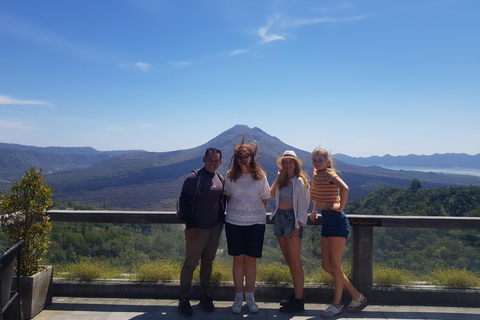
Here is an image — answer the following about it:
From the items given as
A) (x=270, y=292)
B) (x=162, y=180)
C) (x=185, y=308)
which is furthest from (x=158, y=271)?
(x=162, y=180)

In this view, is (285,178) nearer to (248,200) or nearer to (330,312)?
(248,200)

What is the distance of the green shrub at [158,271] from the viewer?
4082 millimetres

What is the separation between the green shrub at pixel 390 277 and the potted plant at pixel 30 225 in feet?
11.7

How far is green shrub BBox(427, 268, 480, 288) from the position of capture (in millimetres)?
3930

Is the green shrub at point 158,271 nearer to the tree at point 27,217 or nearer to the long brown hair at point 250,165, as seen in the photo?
the tree at point 27,217

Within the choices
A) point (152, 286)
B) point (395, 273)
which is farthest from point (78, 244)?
point (395, 273)

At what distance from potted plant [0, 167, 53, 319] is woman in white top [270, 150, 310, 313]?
2382 mm

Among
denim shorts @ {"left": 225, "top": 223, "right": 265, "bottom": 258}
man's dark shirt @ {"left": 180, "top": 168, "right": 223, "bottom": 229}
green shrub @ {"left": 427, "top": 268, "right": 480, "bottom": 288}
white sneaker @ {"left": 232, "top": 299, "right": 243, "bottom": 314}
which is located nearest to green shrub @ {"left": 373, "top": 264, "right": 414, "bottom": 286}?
green shrub @ {"left": 427, "top": 268, "right": 480, "bottom": 288}

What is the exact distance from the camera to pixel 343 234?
11.7 ft

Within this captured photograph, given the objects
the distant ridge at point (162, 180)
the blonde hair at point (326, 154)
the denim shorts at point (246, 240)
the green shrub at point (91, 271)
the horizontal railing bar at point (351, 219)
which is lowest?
the distant ridge at point (162, 180)

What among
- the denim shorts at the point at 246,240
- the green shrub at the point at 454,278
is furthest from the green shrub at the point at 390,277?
the denim shorts at the point at 246,240

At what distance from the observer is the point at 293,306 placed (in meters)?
3.66

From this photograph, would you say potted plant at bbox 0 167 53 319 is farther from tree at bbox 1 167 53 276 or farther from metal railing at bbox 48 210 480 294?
metal railing at bbox 48 210 480 294

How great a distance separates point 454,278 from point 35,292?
444 cm
